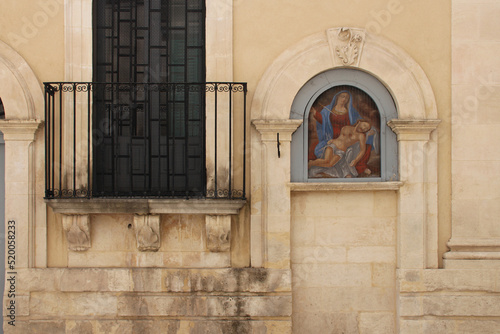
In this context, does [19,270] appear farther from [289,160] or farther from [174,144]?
[289,160]

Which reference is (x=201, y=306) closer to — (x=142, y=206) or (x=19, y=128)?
(x=142, y=206)

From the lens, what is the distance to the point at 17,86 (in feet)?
19.9

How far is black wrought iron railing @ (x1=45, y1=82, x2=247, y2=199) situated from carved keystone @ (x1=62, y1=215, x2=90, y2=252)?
0.87 feet

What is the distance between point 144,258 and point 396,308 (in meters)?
3.15

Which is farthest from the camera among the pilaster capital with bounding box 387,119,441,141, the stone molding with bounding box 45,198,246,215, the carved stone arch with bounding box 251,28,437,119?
the carved stone arch with bounding box 251,28,437,119

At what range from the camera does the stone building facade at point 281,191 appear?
6.05 m

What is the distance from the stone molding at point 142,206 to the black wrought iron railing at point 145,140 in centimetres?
12

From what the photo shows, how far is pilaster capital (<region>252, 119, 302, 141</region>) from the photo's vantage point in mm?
5988

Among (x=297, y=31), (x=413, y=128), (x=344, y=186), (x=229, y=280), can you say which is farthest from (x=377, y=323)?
(x=297, y=31)

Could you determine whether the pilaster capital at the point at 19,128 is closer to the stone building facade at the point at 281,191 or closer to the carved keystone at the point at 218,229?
the stone building facade at the point at 281,191

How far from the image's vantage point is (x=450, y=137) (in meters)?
6.13

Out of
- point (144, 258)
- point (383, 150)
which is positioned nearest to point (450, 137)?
point (383, 150)

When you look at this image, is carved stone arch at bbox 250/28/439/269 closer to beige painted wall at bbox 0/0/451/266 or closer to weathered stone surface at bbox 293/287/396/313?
beige painted wall at bbox 0/0/451/266

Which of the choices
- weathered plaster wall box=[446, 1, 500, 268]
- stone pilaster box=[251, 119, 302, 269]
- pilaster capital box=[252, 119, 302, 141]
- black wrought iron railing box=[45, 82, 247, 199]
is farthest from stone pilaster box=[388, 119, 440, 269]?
black wrought iron railing box=[45, 82, 247, 199]
